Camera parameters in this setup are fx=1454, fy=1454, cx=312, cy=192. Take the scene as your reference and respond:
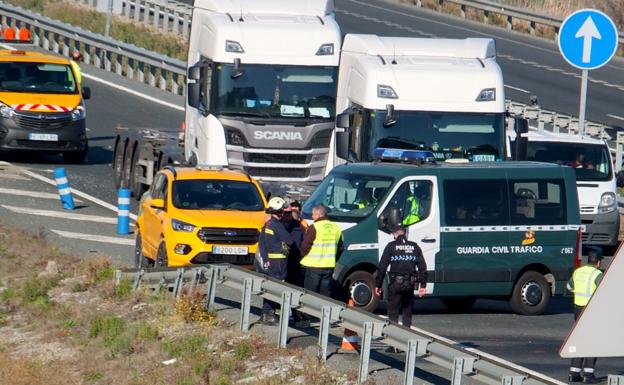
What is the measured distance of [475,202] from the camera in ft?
59.1

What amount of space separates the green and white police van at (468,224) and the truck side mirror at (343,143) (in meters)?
2.02

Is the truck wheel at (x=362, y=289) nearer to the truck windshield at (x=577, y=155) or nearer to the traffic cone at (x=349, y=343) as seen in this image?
the traffic cone at (x=349, y=343)

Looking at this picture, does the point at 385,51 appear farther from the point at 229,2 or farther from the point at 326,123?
the point at 229,2

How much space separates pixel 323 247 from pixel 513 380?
4.92m

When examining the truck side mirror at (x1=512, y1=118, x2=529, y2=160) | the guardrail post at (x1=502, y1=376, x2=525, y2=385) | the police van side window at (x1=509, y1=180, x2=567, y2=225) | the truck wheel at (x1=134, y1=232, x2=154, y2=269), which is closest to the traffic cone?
the guardrail post at (x1=502, y1=376, x2=525, y2=385)

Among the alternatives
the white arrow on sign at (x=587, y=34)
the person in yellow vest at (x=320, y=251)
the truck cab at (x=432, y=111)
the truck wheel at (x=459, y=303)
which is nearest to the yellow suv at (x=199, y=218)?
the truck cab at (x=432, y=111)

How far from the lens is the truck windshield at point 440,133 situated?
786 inches

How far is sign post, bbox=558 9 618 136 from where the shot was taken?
65.7ft

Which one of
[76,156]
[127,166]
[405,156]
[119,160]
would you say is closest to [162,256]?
[405,156]

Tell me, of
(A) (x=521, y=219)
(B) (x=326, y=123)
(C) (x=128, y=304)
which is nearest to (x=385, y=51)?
(B) (x=326, y=123)

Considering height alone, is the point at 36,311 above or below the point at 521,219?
below

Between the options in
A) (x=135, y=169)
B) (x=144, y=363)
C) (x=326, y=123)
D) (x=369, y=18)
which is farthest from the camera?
(x=369, y=18)

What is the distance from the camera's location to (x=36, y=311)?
1980 centimetres

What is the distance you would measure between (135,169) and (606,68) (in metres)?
22.1
